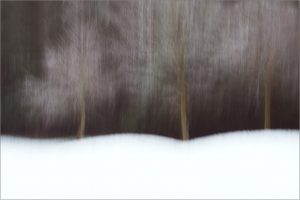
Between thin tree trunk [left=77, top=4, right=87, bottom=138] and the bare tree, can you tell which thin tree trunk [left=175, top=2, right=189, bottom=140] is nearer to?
the bare tree

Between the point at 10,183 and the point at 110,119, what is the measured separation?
0.25 metres

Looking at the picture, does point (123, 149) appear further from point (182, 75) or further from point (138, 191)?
point (182, 75)

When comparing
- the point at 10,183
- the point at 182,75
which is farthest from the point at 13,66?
the point at 182,75

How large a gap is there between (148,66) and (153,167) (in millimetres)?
213

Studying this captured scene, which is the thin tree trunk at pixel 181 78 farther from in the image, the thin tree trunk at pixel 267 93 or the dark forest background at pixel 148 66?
the thin tree trunk at pixel 267 93

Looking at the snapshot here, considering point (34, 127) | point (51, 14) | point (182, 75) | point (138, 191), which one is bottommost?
point (138, 191)

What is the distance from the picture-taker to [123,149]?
0.58 m

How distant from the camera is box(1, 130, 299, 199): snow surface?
0.57 m

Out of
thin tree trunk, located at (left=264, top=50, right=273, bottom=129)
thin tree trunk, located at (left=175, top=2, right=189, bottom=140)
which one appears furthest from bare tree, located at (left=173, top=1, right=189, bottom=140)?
thin tree trunk, located at (left=264, top=50, right=273, bottom=129)

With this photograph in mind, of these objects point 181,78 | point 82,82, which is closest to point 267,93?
point 181,78

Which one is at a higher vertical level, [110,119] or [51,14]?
[51,14]

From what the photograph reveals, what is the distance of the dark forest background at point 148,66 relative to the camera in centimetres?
Answer: 57

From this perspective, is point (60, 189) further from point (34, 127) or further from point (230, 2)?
point (230, 2)

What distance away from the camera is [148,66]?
0.57 metres
